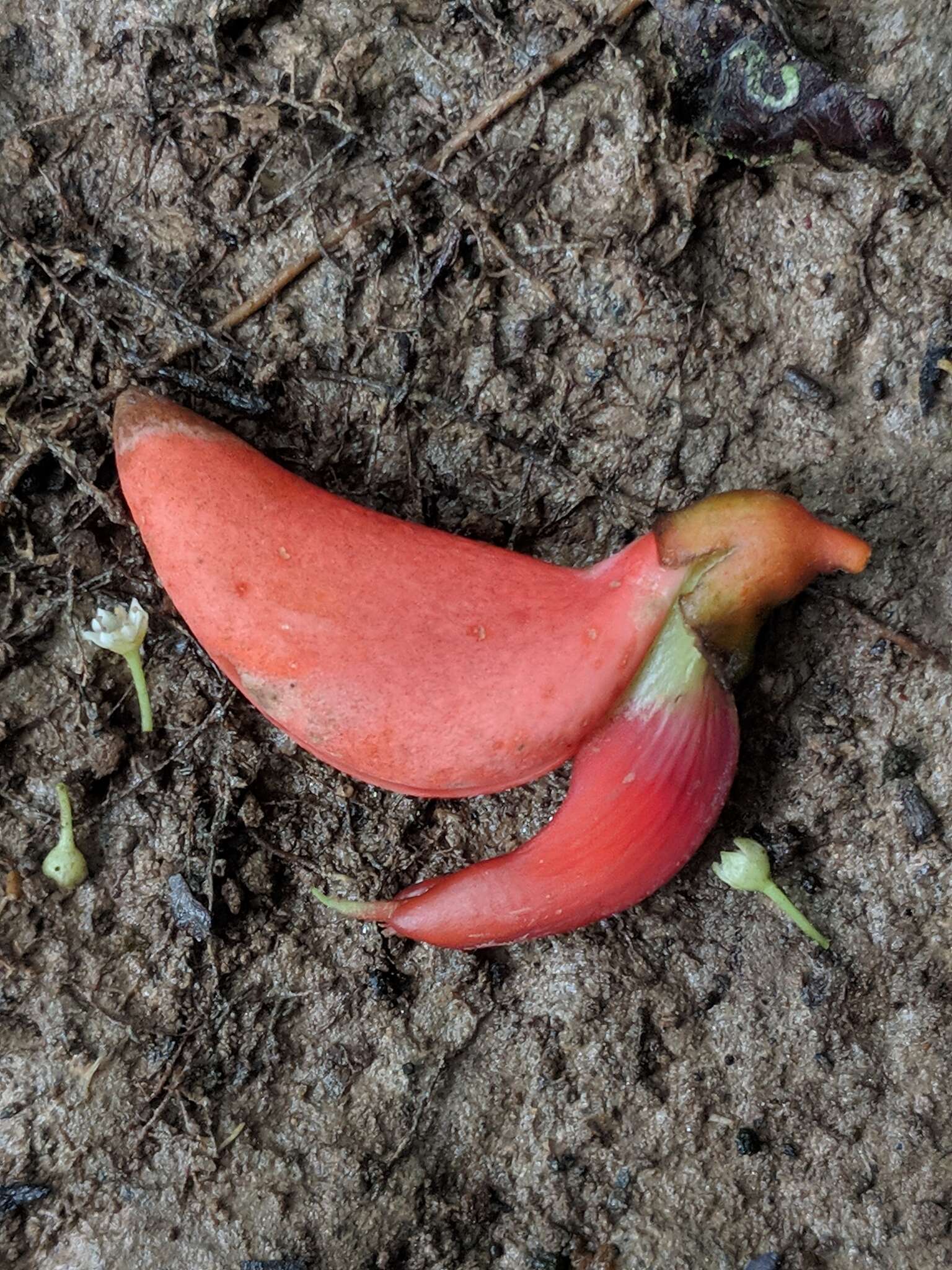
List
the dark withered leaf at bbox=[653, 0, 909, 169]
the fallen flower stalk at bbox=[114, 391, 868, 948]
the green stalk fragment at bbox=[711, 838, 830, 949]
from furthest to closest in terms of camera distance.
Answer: the green stalk fragment at bbox=[711, 838, 830, 949] < the dark withered leaf at bbox=[653, 0, 909, 169] < the fallen flower stalk at bbox=[114, 391, 868, 948]

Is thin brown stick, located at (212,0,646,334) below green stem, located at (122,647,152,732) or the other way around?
the other way around

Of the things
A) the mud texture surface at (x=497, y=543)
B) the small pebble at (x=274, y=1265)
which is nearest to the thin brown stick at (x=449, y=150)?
the mud texture surface at (x=497, y=543)

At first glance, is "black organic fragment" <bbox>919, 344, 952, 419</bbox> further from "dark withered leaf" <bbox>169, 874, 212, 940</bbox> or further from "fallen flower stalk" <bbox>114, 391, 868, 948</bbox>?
"dark withered leaf" <bbox>169, 874, 212, 940</bbox>

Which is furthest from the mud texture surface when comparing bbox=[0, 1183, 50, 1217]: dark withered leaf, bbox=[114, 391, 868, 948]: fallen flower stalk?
bbox=[114, 391, 868, 948]: fallen flower stalk

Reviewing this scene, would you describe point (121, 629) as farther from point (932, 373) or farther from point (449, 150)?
point (932, 373)

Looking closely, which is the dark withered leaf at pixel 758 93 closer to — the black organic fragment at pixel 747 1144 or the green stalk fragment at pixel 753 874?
the green stalk fragment at pixel 753 874
